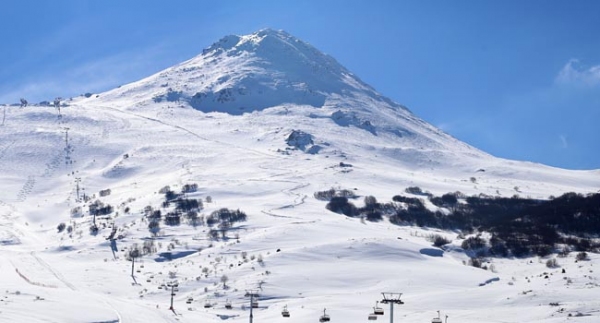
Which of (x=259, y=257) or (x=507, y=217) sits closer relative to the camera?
(x=259, y=257)

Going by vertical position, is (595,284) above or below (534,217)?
below

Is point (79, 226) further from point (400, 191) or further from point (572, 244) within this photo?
point (572, 244)

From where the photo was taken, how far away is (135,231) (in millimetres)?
120062

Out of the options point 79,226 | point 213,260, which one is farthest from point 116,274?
point 79,226

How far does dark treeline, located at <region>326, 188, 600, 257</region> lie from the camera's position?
107 m

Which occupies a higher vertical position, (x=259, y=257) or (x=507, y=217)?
(x=507, y=217)

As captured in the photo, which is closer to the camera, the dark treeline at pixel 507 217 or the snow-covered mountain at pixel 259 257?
Result: the snow-covered mountain at pixel 259 257

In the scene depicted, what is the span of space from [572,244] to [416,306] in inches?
2266

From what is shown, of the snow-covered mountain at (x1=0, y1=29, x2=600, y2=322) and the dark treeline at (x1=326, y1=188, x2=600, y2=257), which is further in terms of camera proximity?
the dark treeline at (x1=326, y1=188, x2=600, y2=257)

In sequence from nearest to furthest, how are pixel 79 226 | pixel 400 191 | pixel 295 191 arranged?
pixel 79 226, pixel 295 191, pixel 400 191

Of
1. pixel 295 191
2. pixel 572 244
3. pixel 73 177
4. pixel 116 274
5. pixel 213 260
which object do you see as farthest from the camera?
pixel 73 177

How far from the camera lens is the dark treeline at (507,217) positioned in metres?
107

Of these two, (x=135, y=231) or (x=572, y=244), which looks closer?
(x=572, y=244)

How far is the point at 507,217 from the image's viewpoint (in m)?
138
